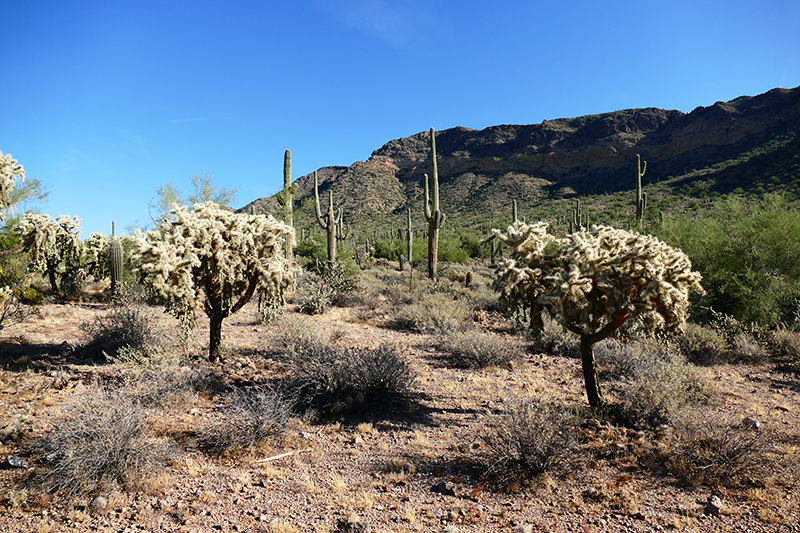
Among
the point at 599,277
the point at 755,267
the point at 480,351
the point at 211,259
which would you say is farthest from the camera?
the point at 755,267

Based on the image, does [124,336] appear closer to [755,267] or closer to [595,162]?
[755,267]

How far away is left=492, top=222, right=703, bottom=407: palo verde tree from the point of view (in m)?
4.89

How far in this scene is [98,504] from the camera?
3.54m

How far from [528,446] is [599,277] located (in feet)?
7.02

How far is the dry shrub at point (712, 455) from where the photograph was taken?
3.92m

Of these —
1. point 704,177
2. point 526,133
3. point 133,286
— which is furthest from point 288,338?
point 526,133

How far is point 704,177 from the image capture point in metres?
44.4

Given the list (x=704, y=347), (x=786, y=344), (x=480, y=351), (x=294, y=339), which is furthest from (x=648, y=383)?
(x=294, y=339)

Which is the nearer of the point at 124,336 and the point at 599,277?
the point at 599,277

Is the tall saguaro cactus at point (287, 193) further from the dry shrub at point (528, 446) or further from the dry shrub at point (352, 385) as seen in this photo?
the dry shrub at point (528, 446)

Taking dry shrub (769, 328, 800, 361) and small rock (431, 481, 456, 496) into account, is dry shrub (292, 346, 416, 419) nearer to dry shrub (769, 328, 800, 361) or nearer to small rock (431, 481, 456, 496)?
small rock (431, 481, 456, 496)

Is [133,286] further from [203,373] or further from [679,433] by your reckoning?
[679,433]

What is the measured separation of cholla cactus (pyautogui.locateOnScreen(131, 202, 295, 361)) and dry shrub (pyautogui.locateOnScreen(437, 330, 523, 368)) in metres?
3.43

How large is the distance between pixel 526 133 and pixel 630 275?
95818 mm
